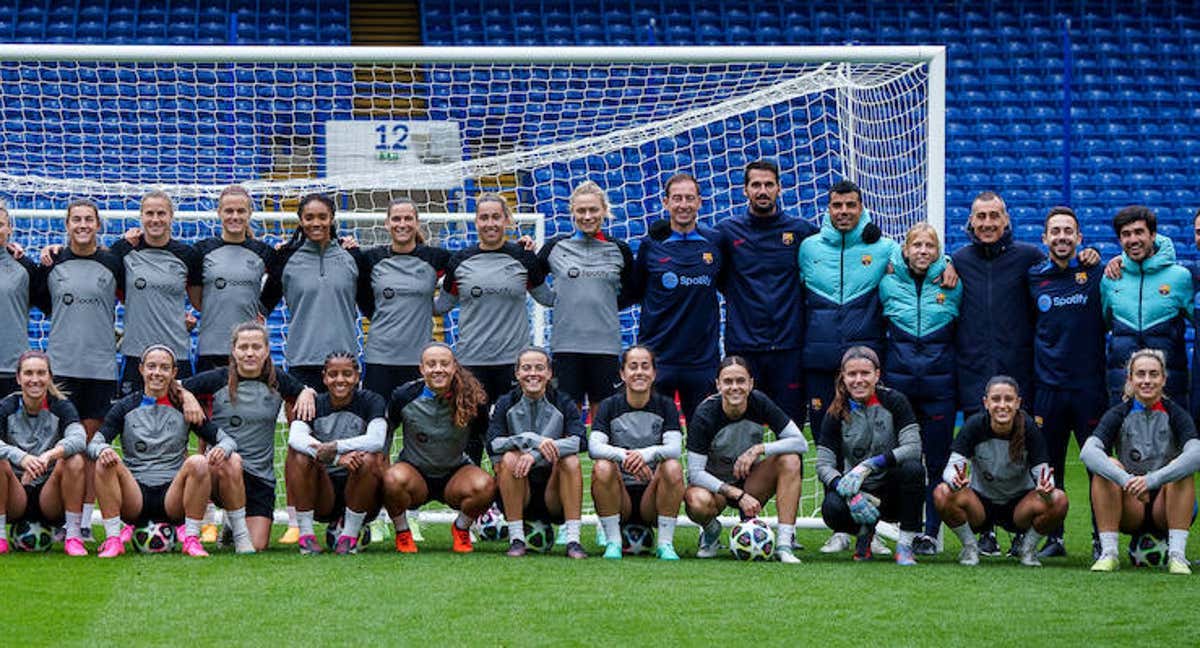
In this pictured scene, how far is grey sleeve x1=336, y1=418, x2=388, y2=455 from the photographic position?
6.74 meters

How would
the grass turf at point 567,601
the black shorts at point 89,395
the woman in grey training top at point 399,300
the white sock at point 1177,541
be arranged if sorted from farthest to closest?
1. the woman in grey training top at point 399,300
2. the black shorts at point 89,395
3. the white sock at point 1177,541
4. the grass turf at point 567,601

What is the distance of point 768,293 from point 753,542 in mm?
1173

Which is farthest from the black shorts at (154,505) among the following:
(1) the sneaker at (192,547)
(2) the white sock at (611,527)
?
(2) the white sock at (611,527)

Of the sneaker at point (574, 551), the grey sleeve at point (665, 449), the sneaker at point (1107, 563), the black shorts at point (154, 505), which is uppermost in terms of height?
the grey sleeve at point (665, 449)

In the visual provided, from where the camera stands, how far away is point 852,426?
6930 millimetres

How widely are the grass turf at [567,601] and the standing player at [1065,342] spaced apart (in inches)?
22.9

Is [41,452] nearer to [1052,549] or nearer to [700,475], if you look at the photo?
[700,475]

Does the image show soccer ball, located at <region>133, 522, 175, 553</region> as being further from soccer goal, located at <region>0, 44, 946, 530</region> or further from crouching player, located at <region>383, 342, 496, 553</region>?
soccer goal, located at <region>0, 44, 946, 530</region>

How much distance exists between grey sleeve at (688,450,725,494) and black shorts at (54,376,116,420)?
2.55m

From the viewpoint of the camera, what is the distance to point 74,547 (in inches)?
264

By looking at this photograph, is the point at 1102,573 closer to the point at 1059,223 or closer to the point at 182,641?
the point at 1059,223

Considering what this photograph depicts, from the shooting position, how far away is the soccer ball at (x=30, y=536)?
6.83 metres

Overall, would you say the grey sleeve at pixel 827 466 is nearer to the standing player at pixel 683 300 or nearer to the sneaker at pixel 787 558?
A: the sneaker at pixel 787 558

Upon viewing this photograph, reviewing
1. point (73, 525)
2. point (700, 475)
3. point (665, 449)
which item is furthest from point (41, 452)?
point (700, 475)
